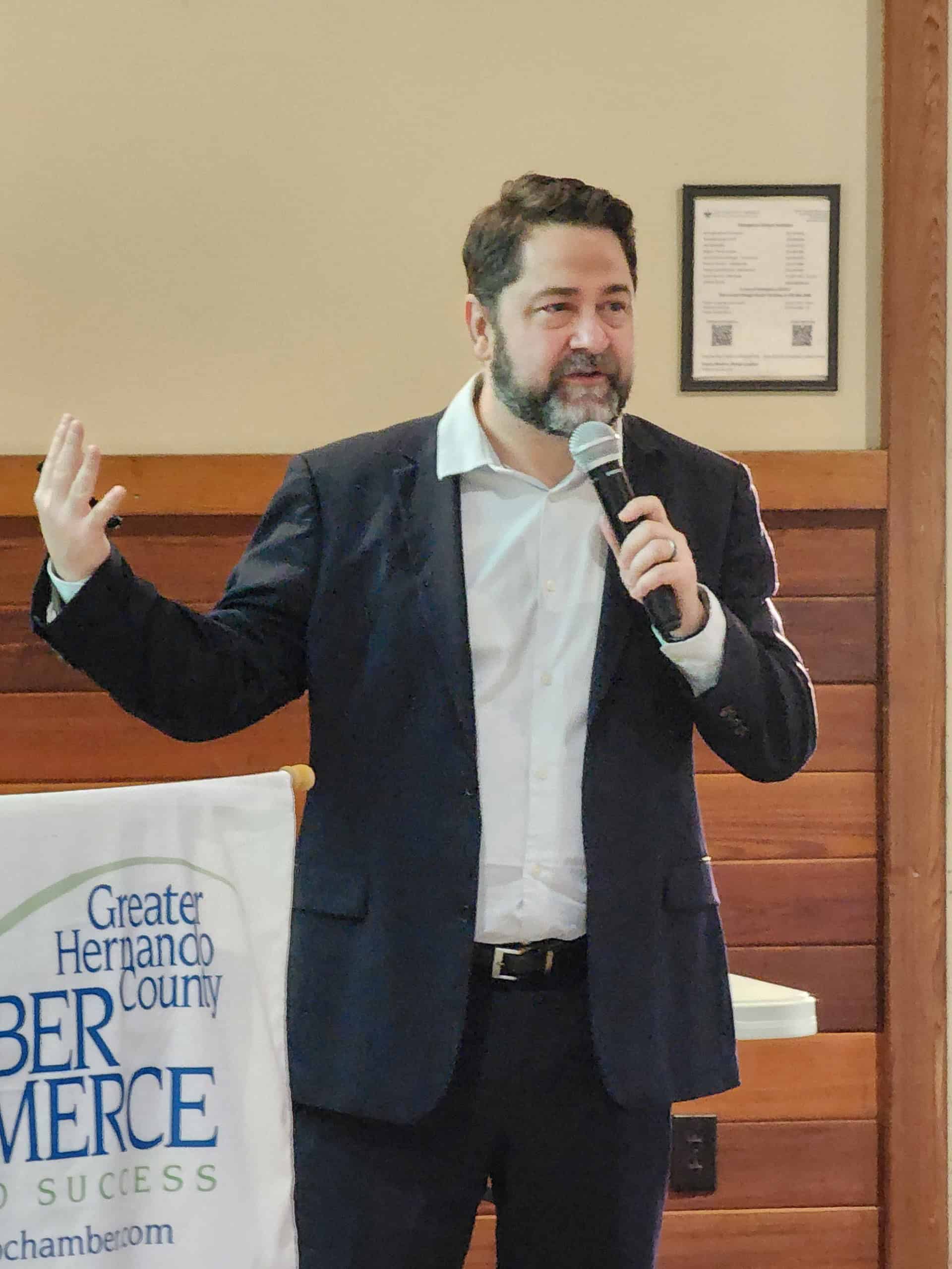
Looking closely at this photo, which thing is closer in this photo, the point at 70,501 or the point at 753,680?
the point at 70,501

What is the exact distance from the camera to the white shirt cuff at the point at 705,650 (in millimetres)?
1338

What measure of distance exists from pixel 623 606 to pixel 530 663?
12cm

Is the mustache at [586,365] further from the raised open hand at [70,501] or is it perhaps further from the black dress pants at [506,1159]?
the black dress pants at [506,1159]

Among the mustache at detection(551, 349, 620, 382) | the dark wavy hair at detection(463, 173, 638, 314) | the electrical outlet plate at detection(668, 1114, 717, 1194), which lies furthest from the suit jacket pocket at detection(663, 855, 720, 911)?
the electrical outlet plate at detection(668, 1114, 717, 1194)

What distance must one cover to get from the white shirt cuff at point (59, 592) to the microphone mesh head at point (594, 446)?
510 mm

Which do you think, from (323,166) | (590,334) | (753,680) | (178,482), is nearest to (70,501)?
(590,334)

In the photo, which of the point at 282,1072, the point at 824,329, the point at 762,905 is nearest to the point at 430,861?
the point at 282,1072

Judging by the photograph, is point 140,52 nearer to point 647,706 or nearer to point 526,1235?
point 647,706

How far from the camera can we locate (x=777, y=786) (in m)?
2.34

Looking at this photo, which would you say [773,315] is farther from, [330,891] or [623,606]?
[330,891]

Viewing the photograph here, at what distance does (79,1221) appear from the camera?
112 centimetres

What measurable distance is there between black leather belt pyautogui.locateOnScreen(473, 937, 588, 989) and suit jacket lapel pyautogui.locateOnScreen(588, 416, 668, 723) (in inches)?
9.7

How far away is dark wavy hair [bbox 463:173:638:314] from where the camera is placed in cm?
152

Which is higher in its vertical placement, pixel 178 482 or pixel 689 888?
pixel 178 482
